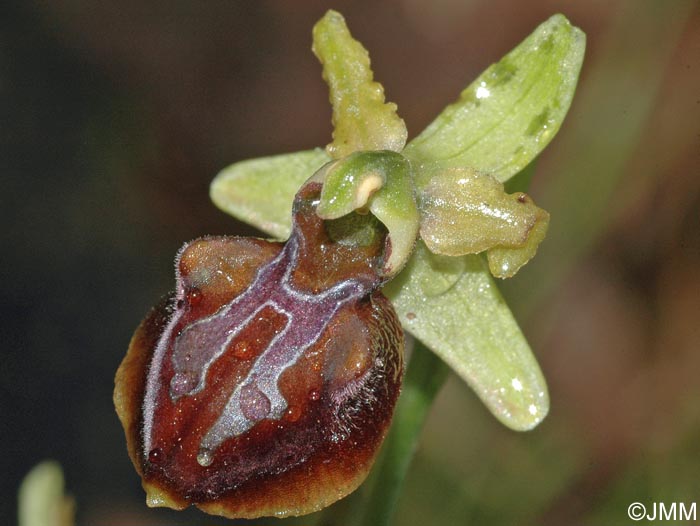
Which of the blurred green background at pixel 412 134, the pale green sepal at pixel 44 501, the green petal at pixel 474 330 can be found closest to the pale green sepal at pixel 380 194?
the green petal at pixel 474 330

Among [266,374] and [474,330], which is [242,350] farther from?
[474,330]

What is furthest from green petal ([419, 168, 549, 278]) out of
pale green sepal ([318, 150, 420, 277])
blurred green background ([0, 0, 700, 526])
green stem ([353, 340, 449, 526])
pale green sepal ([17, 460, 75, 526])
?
blurred green background ([0, 0, 700, 526])

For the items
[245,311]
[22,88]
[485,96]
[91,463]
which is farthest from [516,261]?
[22,88]

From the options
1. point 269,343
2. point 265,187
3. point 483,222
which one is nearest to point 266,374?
point 269,343

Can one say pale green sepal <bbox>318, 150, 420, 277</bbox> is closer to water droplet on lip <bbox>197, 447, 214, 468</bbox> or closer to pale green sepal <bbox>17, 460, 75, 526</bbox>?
water droplet on lip <bbox>197, 447, 214, 468</bbox>

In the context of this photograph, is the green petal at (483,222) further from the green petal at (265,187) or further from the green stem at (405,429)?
the green petal at (265,187)

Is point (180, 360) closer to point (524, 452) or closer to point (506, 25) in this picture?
point (524, 452)

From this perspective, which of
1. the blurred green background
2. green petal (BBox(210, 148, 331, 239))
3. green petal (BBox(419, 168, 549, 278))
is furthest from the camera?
the blurred green background
